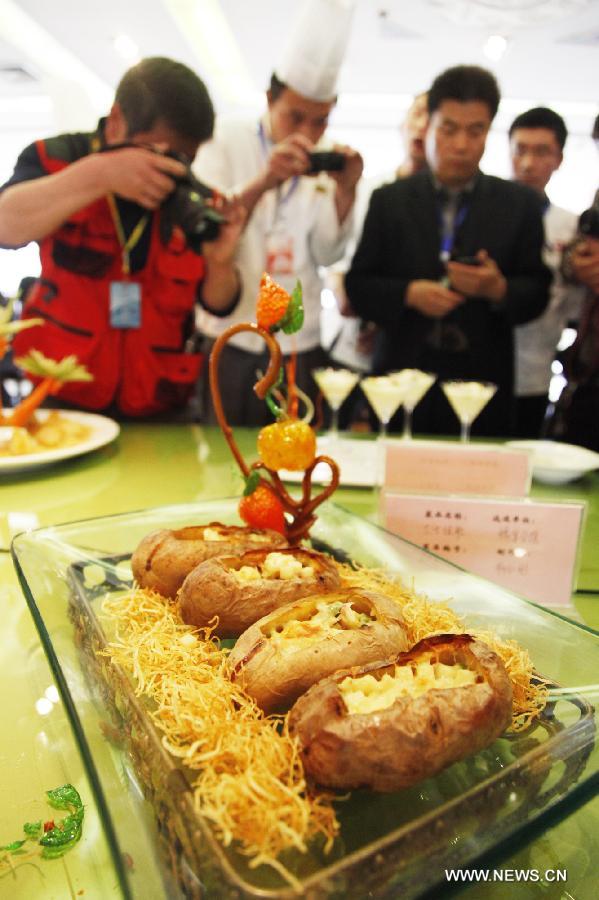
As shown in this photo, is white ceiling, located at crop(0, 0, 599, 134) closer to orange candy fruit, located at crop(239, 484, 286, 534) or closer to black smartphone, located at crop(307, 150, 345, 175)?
black smartphone, located at crop(307, 150, 345, 175)

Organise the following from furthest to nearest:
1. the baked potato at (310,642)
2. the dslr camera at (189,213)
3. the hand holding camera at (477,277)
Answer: the hand holding camera at (477,277)
the dslr camera at (189,213)
the baked potato at (310,642)

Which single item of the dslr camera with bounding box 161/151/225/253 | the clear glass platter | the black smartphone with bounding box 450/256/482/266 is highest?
the dslr camera with bounding box 161/151/225/253

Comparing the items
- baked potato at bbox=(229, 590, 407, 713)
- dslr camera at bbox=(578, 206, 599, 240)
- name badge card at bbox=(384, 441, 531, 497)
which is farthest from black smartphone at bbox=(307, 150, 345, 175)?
baked potato at bbox=(229, 590, 407, 713)

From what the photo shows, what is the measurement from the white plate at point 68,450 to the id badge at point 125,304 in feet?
1.42

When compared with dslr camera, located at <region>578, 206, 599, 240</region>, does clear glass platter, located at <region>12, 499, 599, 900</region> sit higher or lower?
lower

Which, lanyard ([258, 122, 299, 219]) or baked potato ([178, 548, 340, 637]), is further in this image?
lanyard ([258, 122, 299, 219])

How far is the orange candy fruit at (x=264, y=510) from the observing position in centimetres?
98

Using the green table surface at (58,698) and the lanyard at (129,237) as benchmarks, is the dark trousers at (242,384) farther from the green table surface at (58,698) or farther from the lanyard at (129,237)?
the green table surface at (58,698)

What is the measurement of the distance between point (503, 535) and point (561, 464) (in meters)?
0.64

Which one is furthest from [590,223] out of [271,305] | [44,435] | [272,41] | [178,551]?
[178,551]

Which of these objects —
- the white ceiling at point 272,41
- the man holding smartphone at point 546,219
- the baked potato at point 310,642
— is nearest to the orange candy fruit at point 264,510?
the baked potato at point 310,642

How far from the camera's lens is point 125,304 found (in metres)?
2.10

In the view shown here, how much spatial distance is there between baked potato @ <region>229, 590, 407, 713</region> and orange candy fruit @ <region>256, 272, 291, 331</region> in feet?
1.35

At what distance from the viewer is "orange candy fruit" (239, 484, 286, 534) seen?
38.5 inches
